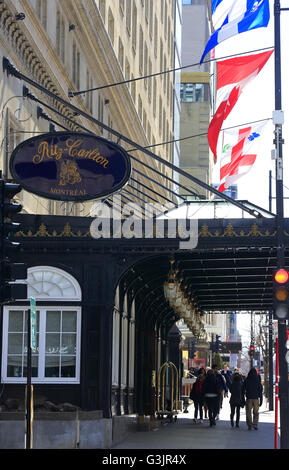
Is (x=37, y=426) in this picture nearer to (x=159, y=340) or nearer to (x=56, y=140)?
(x=56, y=140)

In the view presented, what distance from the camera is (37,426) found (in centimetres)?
2061

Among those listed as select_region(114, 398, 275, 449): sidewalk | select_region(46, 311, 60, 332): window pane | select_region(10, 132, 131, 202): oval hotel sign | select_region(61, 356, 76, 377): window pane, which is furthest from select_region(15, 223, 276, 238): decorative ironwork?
select_region(114, 398, 275, 449): sidewalk

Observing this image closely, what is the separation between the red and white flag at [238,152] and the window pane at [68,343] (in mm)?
5012

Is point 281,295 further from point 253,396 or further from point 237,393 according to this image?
point 237,393

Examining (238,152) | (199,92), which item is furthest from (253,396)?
(199,92)

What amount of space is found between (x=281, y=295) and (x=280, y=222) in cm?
228

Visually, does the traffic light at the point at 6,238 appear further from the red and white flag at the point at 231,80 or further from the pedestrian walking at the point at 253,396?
the pedestrian walking at the point at 253,396

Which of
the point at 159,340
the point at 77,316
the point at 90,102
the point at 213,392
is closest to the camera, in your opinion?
the point at 77,316

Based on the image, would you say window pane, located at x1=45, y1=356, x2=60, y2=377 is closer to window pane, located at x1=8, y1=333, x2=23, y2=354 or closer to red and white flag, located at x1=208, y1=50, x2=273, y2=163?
window pane, located at x1=8, y1=333, x2=23, y2=354

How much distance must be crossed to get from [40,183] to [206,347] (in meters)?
50.9

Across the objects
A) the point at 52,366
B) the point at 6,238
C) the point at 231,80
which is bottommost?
the point at 52,366

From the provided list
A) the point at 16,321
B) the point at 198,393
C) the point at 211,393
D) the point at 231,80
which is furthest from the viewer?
the point at 198,393

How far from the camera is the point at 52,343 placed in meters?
22.0
